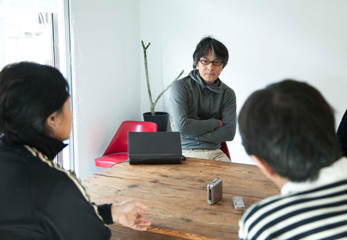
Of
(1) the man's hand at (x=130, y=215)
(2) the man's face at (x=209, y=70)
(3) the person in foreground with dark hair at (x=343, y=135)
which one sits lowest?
(1) the man's hand at (x=130, y=215)

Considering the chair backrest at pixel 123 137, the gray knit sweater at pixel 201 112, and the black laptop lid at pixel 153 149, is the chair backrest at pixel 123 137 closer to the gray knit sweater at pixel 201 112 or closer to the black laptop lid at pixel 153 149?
the gray knit sweater at pixel 201 112

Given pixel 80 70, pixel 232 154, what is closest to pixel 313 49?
pixel 232 154

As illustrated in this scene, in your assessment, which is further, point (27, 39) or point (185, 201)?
point (27, 39)

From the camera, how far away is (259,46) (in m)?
3.99

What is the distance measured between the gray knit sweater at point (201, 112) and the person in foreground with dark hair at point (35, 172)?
162 centimetres

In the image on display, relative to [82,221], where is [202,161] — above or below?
below

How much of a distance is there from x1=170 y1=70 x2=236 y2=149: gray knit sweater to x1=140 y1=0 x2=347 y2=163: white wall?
1363 mm

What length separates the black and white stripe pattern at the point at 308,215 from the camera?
79cm

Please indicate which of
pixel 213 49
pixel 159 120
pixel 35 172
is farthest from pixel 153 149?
pixel 159 120

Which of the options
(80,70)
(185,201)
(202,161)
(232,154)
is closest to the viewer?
(185,201)

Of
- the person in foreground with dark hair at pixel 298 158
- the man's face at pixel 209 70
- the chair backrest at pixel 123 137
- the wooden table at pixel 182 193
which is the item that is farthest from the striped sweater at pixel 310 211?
the chair backrest at pixel 123 137

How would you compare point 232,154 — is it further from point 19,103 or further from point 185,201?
point 19,103

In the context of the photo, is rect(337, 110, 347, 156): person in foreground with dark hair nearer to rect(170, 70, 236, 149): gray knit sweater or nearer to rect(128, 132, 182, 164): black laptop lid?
rect(170, 70, 236, 149): gray knit sweater

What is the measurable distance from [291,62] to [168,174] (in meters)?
2.60
